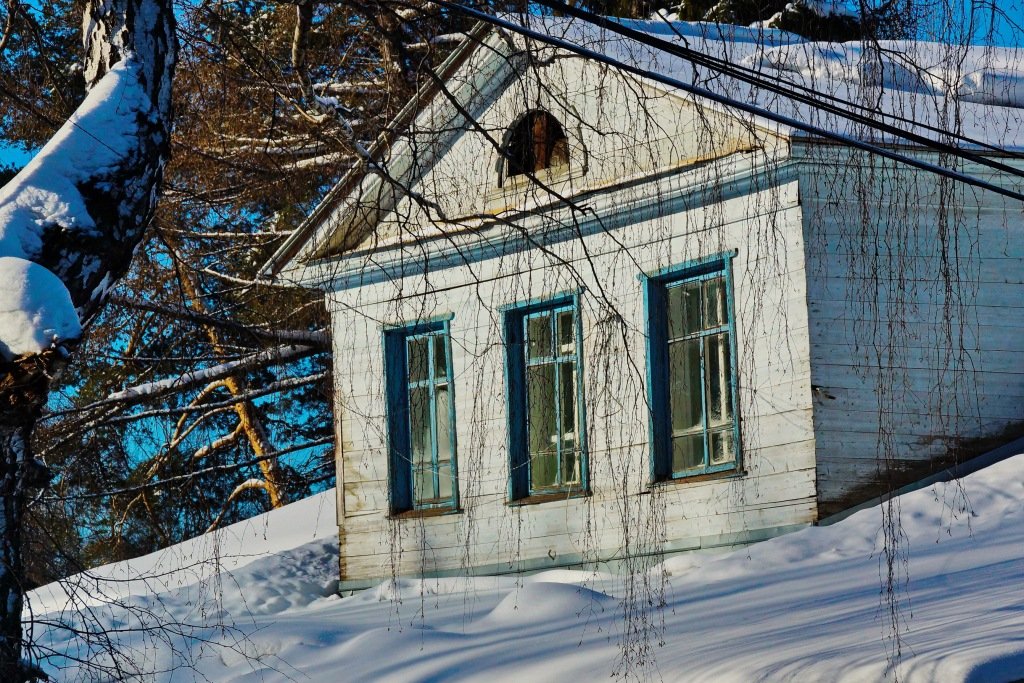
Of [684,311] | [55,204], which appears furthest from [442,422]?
[55,204]

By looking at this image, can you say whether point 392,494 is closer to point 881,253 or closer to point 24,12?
point 881,253

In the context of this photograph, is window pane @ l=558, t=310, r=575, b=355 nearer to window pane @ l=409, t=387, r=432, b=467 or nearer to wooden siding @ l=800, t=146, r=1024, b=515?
window pane @ l=409, t=387, r=432, b=467

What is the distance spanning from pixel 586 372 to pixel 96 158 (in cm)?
610

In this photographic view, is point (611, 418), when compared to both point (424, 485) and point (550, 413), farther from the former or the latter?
point (424, 485)

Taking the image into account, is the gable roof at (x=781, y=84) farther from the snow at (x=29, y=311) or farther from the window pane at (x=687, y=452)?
the window pane at (x=687, y=452)

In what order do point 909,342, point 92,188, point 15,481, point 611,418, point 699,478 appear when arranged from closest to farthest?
point 15,481, point 92,188, point 909,342, point 699,478, point 611,418

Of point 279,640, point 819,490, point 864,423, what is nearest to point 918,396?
point 864,423

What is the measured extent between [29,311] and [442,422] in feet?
25.2

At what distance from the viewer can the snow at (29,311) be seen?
4.10m

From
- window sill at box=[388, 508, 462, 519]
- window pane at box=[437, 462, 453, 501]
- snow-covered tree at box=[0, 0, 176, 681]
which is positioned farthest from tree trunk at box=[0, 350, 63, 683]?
window pane at box=[437, 462, 453, 501]

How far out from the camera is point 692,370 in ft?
32.1

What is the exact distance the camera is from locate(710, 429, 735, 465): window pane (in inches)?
374

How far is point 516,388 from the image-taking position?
34.9ft

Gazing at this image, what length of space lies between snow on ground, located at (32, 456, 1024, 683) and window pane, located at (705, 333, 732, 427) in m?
1.06
